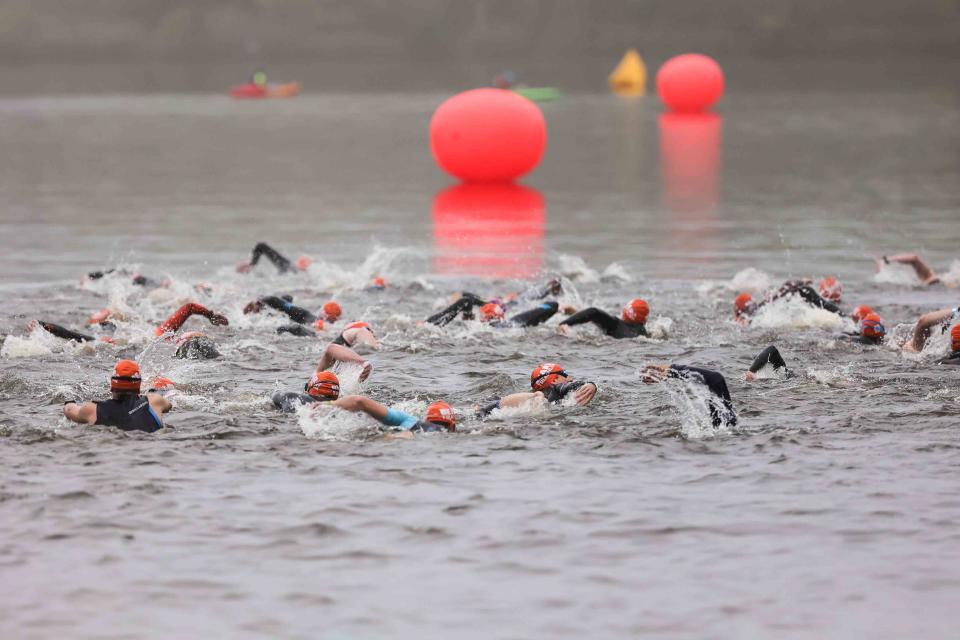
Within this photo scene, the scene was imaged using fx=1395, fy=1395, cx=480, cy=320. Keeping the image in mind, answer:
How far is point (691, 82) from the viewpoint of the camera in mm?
54938

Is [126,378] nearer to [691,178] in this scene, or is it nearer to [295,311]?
[295,311]

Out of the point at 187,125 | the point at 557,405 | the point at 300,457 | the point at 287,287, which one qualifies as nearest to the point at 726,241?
the point at 287,287

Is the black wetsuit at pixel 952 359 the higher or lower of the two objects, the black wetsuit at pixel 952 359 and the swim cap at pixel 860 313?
the lower

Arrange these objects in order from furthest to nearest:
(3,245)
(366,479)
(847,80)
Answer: (847,80) → (3,245) → (366,479)

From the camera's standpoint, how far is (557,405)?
14.3 m

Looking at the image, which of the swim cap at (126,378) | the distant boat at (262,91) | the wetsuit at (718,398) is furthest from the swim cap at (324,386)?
the distant boat at (262,91)

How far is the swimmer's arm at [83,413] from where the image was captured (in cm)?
1346

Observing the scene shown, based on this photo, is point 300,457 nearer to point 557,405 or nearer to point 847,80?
point 557,405

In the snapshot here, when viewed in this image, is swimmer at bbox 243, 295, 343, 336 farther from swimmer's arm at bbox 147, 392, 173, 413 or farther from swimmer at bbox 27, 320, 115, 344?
swimmer's arm at bbox 147, 392, 173, 413

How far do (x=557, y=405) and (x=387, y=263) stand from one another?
365 inches

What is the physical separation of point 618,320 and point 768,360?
2.87 m

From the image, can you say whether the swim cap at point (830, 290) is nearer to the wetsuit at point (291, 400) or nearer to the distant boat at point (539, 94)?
the wetsuit at point (291, 400)

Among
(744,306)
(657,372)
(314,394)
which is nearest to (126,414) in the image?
(314,394)

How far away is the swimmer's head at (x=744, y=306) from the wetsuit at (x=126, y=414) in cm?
860
